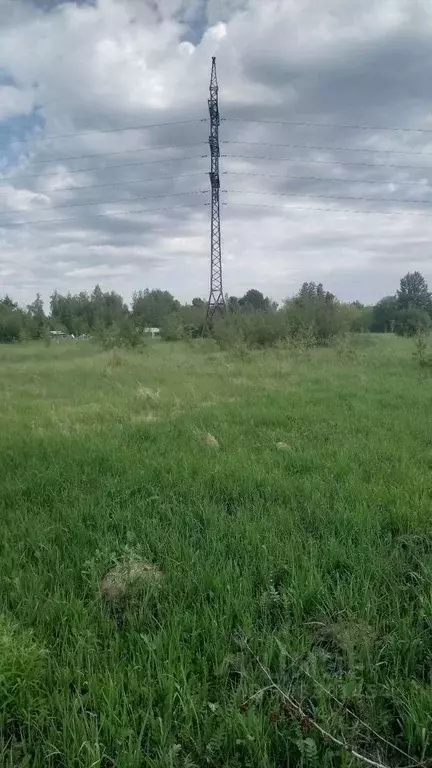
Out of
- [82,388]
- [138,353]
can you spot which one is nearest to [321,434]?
[82,388]

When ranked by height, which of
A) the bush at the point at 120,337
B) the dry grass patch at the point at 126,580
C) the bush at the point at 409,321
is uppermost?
the bush at the point at 409,321

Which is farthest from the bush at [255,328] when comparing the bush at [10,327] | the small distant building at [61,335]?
the bush at [10,327]

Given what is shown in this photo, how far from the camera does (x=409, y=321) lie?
4553 cm

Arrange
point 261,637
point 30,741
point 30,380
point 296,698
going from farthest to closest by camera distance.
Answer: point 30,380
point 261,637
point 296,698
point 30,741

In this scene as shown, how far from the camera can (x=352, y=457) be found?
6.03 metres

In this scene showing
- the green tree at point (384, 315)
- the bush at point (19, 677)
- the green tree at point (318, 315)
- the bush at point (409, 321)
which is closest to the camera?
the bush at point (19, 677)

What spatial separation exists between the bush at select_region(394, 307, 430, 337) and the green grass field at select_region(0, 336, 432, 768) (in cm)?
3737

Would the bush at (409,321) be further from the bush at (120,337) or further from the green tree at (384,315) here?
the bush at (120,337)

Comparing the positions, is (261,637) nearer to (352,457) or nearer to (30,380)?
(352,457)

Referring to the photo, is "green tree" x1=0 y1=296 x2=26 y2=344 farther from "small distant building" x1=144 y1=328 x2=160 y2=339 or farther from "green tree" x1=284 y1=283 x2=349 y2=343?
"green tree" x1=284 y1=283 x2=349 y2=343

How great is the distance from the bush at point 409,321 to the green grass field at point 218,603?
123 feet

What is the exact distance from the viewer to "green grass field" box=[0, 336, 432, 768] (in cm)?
219

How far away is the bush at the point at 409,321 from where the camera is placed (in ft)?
139

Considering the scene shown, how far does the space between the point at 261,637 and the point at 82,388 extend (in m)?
11.1
